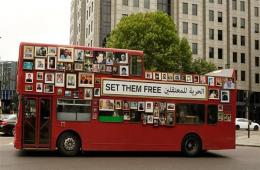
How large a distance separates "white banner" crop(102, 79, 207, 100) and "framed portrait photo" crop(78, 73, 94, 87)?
1.55 feet

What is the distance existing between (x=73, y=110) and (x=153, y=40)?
3355 centimetres

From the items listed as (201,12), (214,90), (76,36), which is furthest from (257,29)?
(214,90)

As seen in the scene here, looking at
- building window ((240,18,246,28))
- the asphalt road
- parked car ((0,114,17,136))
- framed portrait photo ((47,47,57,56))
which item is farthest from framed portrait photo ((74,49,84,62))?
building window ((240,18,246,28))

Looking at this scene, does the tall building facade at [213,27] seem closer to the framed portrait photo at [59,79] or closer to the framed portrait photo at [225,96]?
the framed portrait photo at [225,96]

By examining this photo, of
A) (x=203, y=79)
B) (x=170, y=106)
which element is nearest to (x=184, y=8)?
(x=203, y=79)

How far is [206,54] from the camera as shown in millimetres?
82875

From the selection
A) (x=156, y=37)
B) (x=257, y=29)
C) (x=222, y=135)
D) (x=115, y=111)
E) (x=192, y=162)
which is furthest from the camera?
(x=257, y=29)

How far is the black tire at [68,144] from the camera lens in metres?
18.0

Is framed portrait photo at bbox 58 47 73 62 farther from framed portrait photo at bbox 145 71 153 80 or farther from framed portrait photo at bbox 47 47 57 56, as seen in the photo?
framed portrait photo at bbox 145 71 153 80

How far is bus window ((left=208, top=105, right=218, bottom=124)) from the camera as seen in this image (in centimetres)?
2033

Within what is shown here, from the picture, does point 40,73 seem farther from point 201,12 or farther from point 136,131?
point 201,12

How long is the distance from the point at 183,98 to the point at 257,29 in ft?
243

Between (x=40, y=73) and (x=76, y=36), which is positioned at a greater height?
(x=76, y=36)

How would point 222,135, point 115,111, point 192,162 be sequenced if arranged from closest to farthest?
point 192,162, point 115,111, point 222,135
